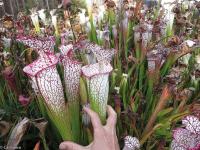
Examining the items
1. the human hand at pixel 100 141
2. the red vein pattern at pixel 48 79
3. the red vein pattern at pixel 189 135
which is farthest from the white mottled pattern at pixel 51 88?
the red vein pattern at pixel 189 135

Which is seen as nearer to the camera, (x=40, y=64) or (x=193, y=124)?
(x=193, y=124)

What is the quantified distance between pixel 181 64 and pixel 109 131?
0.81 metres

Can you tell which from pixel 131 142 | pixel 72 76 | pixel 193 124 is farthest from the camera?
pixel 72 76

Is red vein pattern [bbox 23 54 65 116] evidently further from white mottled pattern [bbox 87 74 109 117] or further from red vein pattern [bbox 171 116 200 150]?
red vein pattern [bbox 171 116 200 150]

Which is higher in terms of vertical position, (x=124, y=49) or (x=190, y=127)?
(x=190, y=127)

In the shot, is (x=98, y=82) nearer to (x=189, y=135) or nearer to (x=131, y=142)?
(x=131, y=142)

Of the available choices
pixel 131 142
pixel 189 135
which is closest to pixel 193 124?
pixel 189 135

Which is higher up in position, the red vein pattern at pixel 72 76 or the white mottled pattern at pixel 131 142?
the red vein pattern at pixel 72 76

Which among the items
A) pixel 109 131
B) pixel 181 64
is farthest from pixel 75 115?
pixel 181 64

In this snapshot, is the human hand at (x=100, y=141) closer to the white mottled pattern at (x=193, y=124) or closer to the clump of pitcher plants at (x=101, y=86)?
the clump of pitcher plants at (x=101, y=86)

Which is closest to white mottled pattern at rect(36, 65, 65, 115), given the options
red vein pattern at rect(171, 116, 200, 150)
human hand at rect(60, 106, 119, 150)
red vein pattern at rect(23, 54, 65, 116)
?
red vein pattern at rect(23, 54, 65, 116)

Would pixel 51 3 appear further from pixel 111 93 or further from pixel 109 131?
pixel 109 131

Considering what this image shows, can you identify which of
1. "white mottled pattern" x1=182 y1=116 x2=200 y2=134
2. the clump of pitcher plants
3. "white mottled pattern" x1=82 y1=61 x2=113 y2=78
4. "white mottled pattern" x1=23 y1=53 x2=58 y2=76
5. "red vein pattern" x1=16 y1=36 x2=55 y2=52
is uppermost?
"red vein pattern" x1=16 y1=36 x2=55 y2=52

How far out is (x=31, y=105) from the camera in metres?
1.12
